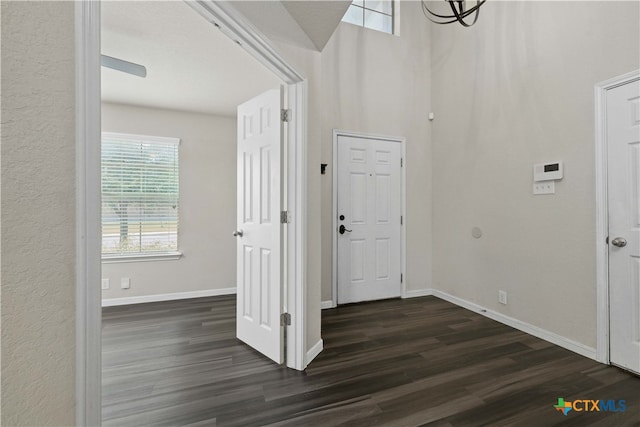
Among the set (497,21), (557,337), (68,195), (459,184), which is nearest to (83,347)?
(68,195)

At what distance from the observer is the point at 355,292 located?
3426 millimetres

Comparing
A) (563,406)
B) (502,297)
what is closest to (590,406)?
(563,406)

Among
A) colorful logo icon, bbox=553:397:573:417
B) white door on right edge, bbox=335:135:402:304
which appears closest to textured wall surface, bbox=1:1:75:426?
colorful logo icon, bbox=553:397:573:417

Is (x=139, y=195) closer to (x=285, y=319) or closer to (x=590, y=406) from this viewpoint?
(x=285, y=319)

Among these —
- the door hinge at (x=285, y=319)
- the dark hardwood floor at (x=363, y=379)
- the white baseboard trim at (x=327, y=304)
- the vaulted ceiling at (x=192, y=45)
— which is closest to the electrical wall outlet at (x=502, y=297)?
the dark hardwood floor at (x=363, y=379)

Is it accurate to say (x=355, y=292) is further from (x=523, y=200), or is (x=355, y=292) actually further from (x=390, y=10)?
(x=390, y=10)

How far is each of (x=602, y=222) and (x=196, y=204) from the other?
4.28 m

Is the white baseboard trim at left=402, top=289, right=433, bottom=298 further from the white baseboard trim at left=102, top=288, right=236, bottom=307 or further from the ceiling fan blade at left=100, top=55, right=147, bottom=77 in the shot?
the ceiling fan blade at left=100, top=55, right=147, bottom=77

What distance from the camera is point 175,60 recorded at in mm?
2432

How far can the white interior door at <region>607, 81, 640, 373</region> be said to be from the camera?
1.94 m

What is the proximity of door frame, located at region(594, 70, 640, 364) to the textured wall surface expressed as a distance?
3.15m

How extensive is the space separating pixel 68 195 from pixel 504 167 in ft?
11.2

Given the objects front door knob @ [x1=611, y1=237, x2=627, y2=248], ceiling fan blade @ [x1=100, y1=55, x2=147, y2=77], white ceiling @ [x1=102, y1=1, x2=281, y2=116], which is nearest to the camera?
white ceiling @ [x1=102, y1=1, x2=281, y2=116]

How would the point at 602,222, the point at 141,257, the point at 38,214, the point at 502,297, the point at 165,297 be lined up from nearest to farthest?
the point at 38,214
the point at 602,222
the point at 502,297
the point at 141,257
the point at 165,297
